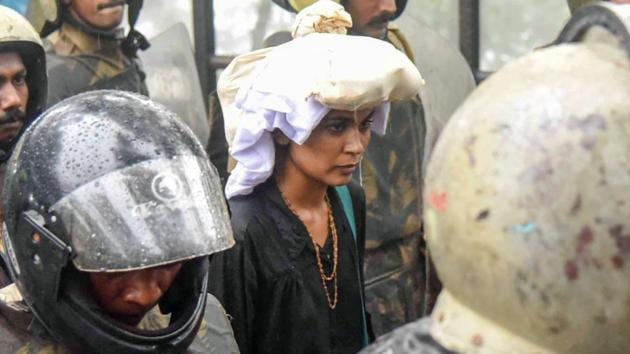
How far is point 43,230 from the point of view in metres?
2.89

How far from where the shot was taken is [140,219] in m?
2.85

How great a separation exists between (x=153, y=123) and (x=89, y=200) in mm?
274

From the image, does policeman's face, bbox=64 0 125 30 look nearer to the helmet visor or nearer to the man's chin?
the man's chin

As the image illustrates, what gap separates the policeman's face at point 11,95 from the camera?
14.6 ft

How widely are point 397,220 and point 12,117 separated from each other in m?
1.70

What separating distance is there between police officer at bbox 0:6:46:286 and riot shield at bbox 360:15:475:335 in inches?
54.7

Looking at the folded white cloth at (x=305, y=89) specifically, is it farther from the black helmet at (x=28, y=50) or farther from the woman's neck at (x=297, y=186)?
the black helmet at (x=28, y=50)

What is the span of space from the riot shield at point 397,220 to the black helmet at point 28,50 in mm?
1373

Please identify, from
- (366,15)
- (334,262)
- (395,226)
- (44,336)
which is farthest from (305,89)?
(366,15)

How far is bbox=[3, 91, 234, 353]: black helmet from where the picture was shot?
2824mm

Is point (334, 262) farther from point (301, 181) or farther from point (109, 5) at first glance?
point (109, 5)

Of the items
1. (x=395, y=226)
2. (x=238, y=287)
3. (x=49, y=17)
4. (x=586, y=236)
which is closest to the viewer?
(x=586, y=236)

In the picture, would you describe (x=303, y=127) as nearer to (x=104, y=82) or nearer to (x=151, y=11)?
(x=104, y=82)

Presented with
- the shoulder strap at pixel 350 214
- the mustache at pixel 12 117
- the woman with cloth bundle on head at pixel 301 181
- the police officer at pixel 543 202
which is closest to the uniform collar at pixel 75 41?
the mustache at pixel 12 117
